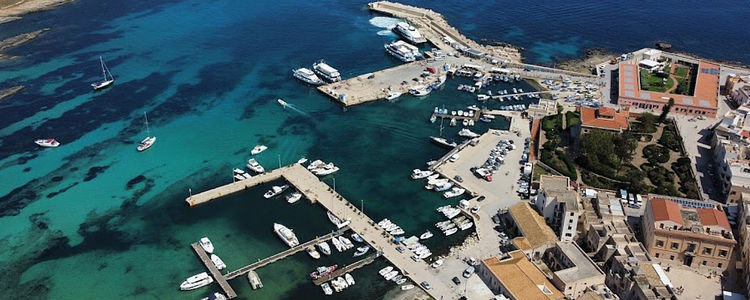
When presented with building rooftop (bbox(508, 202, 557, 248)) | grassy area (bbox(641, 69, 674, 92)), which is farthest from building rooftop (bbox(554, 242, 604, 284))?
grassy area (bbox(641, 69, 674, 92))

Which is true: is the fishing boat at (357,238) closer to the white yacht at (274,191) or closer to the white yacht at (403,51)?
the white yacht at (274,191)

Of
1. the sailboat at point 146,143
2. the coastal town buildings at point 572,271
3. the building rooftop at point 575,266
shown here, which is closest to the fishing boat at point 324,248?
the coastal town buildings at point 572,271

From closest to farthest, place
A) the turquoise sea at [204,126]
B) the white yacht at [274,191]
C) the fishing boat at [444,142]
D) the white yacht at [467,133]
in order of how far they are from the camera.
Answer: the turquoise sea at [204,126] < the white yacht at [274,191] < the fishing boat at [444,142] < the white yacht at [467,133]

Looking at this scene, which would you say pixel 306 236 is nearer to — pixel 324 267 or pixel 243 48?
pixel 324 267

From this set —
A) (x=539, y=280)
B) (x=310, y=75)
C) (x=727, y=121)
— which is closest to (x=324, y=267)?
(x=539, y=280)

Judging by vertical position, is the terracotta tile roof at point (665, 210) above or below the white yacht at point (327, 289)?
above

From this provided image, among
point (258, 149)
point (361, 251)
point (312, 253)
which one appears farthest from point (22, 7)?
point (361, 251)

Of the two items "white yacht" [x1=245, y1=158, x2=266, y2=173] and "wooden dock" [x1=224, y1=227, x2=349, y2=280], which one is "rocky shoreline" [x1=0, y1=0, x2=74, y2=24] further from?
"wooden dock" [x1=224, y1=227, x2=349, y2=280]
